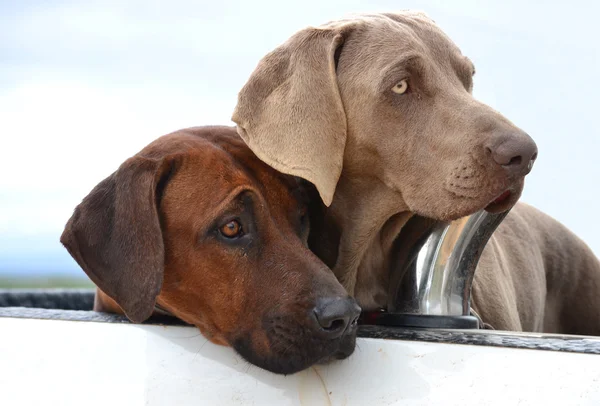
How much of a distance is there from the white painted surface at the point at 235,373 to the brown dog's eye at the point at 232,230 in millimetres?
249

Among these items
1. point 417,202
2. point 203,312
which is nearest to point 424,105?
point 417,202

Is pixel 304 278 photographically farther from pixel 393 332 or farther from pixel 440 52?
pixel 440 52

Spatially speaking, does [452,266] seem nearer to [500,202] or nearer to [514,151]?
[500,202]

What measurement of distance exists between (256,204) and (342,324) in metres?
0.42

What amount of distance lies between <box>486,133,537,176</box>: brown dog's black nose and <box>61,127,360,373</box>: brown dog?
49 cm

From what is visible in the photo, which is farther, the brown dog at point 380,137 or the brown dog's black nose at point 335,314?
the brown dog at point 380,137

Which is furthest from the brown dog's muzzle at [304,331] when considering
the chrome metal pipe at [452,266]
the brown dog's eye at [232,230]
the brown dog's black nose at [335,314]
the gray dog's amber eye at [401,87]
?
the gray dog's amber eye at [401,87]

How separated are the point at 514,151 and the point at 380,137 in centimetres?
38

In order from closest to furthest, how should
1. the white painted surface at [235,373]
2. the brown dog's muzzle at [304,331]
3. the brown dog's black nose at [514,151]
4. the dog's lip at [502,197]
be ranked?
the white painted surface at [235,373]
the brown dog's muzzle at [304,331]
the brown dog's black nose at [514,151]
the dog's lip at [502,197]

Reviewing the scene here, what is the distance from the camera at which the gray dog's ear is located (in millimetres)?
2045

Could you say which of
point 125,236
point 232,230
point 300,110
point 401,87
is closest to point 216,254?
point 232,230

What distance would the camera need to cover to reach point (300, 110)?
2127mm

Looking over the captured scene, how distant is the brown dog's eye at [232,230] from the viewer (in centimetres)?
199

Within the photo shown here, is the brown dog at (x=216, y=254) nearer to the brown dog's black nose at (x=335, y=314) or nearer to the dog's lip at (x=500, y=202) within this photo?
the brown dog's black nose at (x=335, y=314)
